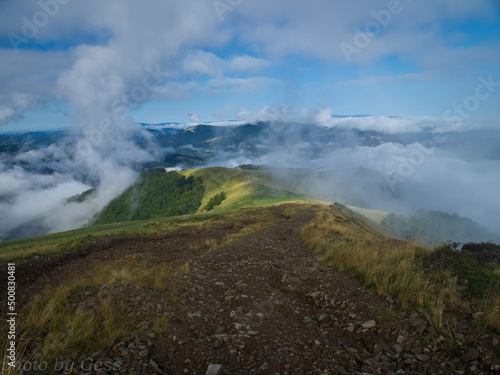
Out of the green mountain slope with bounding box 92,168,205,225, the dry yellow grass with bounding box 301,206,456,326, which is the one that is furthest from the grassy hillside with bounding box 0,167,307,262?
the dry yellow grass with bounding box 301,206,456,326

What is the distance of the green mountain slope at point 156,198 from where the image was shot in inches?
3936

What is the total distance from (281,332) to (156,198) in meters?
134

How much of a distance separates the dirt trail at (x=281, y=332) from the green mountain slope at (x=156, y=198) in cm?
8163

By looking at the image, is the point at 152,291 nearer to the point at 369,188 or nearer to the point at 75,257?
the point at 75,257

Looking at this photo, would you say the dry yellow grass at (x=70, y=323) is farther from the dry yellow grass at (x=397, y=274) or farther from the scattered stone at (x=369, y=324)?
the dry yellow grass at (x=397, y=274)

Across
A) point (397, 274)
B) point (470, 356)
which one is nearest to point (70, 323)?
→ point (470, 356)

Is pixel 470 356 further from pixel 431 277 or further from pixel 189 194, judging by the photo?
pixel 189 194

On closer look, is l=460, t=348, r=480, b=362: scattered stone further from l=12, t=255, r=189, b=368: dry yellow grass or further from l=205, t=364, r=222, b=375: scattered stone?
l=12, t=255, r=189, b=368: dry yellow grass

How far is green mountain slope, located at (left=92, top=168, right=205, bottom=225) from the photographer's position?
99975 mm

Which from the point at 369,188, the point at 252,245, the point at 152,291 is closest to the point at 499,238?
the point at 369,188

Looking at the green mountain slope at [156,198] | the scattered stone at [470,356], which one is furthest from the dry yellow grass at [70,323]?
the green mountain slope at [156,198]

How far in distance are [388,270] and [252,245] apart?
29.3 feet

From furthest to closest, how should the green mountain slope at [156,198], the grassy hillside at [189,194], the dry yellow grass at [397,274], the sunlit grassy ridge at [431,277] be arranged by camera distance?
1. the green mountain slope at [156,198]
2. the grassy hillside at [189,194]
3. the dry yellow grass at [397,274]
4. the sunlit grassy ridge at [431,277]

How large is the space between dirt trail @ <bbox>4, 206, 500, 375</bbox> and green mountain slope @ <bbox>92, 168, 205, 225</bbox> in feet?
268
